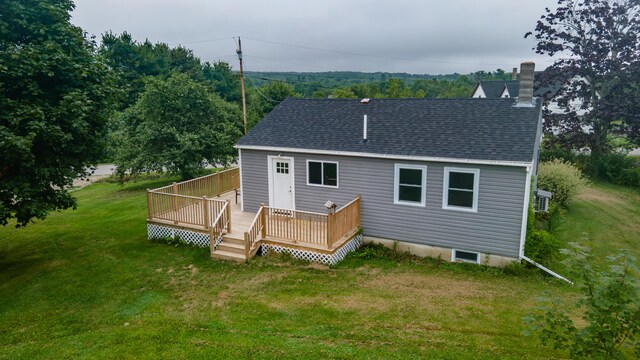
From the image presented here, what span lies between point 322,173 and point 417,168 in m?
3.12

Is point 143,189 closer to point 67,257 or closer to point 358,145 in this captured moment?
point 67,257

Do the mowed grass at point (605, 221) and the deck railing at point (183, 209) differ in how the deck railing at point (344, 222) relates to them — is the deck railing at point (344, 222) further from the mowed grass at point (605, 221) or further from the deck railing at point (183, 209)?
the mowed grass at point (605, 221)

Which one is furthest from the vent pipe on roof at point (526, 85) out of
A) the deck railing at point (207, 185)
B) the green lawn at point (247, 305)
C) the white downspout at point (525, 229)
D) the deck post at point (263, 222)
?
the deck railing at point (207, 185)

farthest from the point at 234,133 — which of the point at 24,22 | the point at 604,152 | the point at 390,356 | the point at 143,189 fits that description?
the point at 604,152

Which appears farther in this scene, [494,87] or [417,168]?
[494,87]

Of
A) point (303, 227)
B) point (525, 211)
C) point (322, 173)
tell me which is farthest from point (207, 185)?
point (525, 211)

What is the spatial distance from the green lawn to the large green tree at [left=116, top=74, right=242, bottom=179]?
7740 millimetres

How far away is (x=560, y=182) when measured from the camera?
1792 cm

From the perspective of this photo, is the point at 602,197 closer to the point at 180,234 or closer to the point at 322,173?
the point at 322,173

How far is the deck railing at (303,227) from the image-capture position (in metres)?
11.5

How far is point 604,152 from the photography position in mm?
25828

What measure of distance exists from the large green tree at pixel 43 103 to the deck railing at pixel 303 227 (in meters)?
5.11

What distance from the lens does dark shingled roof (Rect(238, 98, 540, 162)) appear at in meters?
11.3

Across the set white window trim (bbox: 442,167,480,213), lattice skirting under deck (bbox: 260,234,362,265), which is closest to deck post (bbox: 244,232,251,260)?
lattice skirting under deck (bbox: 260,234,362,265)
